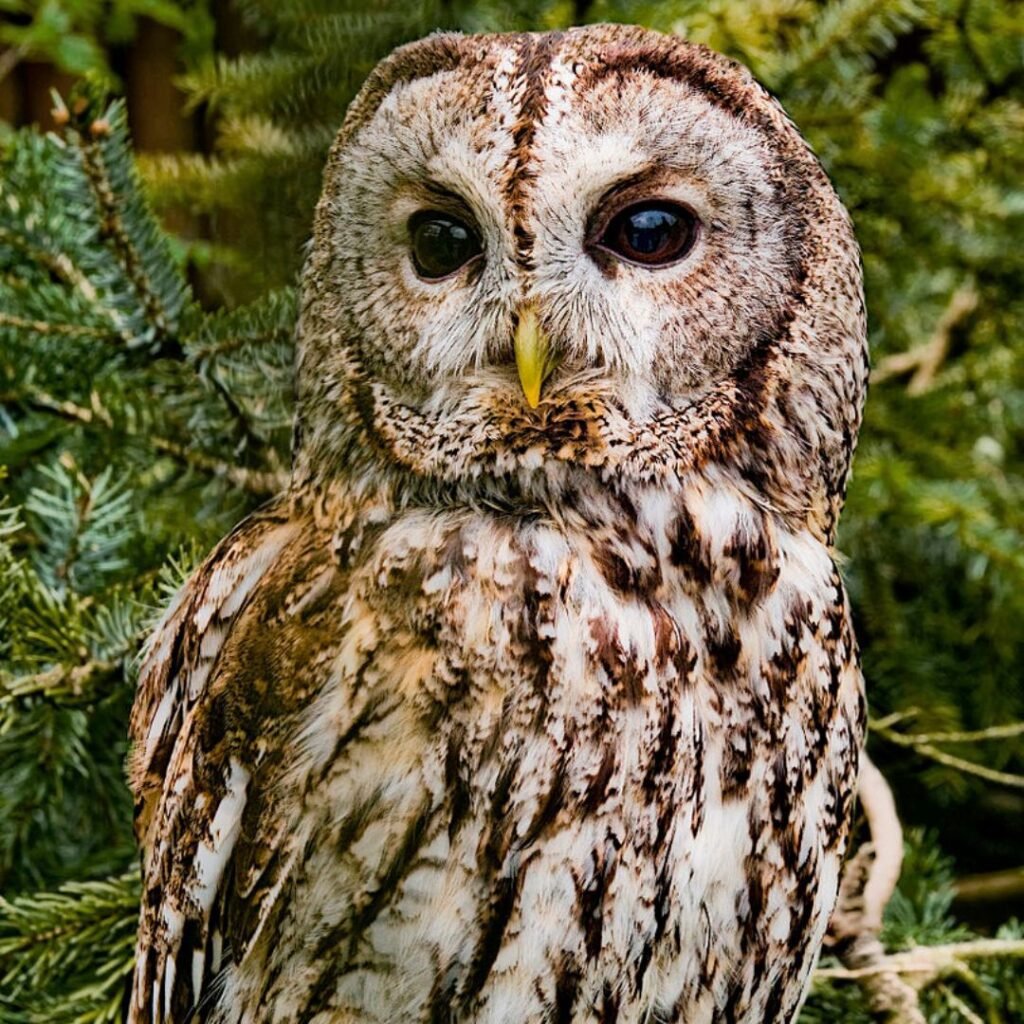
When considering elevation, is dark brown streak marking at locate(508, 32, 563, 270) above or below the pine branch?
above

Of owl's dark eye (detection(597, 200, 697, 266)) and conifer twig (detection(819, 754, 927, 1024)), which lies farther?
conifer twig (detection(819, 754, 927, 1024))

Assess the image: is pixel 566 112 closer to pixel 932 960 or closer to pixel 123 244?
pixel 123 244

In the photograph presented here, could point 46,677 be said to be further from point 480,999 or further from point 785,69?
point 785,69

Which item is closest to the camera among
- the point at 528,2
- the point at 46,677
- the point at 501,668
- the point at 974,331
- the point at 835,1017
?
the point at 501,668

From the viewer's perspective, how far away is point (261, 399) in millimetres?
1395

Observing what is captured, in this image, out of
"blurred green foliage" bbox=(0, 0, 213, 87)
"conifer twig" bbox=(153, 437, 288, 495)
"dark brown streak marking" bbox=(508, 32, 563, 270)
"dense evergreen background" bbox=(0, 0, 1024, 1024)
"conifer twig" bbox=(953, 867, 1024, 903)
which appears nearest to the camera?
"dark brown streak marking" bbox=(508, 32, 563, 270)

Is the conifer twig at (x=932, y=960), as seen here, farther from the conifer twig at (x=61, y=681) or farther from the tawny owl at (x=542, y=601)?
the conifer twig at (x=61, y=681)

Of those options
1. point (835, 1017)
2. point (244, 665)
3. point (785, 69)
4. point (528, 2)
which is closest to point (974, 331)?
point (785, 69)

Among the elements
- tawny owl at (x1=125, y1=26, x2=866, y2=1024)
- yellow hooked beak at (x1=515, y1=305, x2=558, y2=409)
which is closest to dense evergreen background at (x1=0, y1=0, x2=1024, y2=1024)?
tawny owl at (x1=125, y1=26, x2=866, y2=1024)

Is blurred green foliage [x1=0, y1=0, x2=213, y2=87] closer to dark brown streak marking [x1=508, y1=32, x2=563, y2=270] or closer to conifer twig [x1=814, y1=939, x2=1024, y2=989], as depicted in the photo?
dark brown streak marking [x1=508, y1=32, x2=563, y2=270]

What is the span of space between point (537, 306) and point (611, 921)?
0.48 m

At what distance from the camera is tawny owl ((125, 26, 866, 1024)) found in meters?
1.00

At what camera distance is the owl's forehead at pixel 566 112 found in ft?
3.22

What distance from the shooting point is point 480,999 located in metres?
1.02
